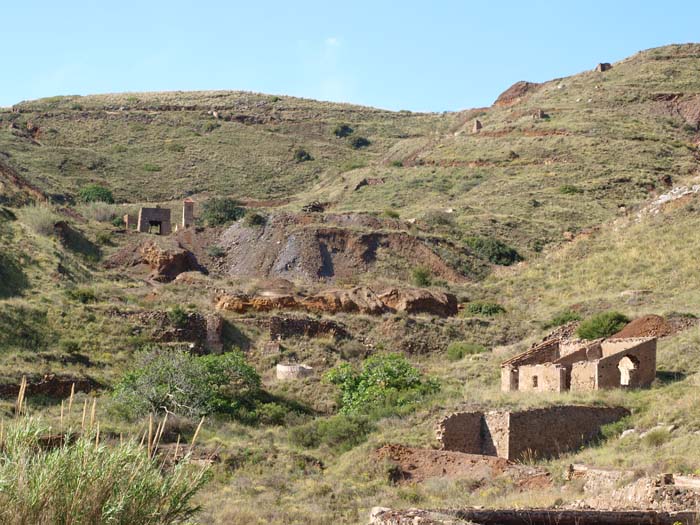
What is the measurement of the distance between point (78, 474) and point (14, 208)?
40.1 meters

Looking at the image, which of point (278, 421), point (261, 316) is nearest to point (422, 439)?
point (278, 421)

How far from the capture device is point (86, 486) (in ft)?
41.1

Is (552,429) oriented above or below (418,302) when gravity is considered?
below

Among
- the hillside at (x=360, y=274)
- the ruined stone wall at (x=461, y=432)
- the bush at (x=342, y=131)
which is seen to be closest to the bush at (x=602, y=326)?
the hillside at (x=360, y=274)

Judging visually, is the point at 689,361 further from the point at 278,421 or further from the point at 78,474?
the point at 78,474

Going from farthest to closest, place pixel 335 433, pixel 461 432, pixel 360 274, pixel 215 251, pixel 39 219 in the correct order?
pixel 215 251 < pixel 360 274 < pixel 39 219 < pixel 335 433 < pixel 461 432

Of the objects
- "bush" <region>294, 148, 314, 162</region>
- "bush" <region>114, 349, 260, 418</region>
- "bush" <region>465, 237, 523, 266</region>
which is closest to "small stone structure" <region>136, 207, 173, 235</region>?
"bush" <region>465, 237, 523, 266</region>

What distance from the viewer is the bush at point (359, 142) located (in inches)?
3895

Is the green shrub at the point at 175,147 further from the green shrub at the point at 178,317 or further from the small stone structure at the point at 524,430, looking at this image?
the small stone structure at the point at 524,430

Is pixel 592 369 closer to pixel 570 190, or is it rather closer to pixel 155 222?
pixel 155 222

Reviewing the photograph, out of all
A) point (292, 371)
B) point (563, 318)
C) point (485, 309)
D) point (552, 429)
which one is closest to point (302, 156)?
point (485, 309)

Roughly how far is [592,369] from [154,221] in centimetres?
3371

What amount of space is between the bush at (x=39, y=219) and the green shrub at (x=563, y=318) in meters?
21.2

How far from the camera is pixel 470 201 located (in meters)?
63.7
